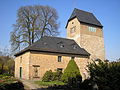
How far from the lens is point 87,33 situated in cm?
3494

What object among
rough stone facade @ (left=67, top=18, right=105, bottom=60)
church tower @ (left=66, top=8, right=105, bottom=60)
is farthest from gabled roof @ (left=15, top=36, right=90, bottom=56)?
church tower @ (left=66, top=8, right=105, bottom=60)

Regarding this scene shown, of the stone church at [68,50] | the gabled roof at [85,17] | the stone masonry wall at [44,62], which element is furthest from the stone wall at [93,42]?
the stone masonry wall at [44,62]

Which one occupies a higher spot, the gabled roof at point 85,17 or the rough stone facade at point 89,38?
the gabled roof at point 85,17

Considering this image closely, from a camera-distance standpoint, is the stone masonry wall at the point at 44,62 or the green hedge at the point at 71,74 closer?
the green hedge at the point at 71,74

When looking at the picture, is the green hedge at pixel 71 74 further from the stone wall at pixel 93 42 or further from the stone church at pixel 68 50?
the stone wall at pixel 93 42

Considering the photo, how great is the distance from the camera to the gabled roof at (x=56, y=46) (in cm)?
2744

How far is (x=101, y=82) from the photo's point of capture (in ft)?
39.4

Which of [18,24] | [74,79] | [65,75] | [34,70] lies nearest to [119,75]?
[74,79]

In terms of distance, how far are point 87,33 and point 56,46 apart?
908cm

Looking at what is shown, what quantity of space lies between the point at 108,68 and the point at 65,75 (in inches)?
466

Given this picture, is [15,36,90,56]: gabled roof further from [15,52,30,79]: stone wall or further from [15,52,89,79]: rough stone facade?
[15,52,30,79]: stone wall

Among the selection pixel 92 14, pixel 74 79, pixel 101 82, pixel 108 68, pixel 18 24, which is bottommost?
pixel 74 79

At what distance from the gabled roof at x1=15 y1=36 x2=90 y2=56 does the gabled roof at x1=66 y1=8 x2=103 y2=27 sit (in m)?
5.81

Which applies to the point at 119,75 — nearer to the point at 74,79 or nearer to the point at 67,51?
the point at 74,79
